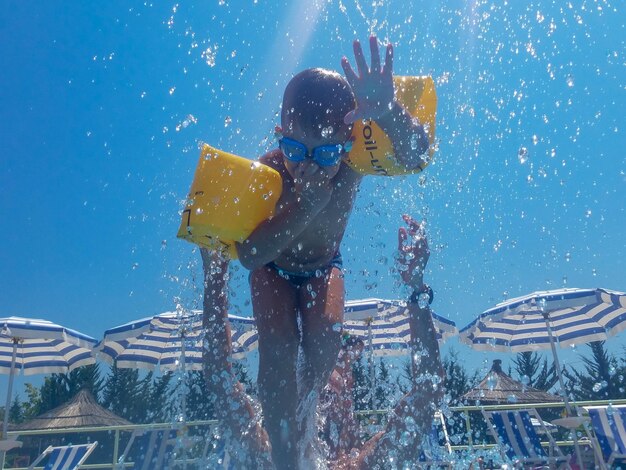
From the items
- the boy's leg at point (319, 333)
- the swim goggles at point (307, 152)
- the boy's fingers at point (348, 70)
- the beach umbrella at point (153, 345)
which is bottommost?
the boy's leg at point (319, 333)

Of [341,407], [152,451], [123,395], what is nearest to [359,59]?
[341,407]

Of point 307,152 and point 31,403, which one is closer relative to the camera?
point 307,152

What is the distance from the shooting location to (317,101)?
9.68ft

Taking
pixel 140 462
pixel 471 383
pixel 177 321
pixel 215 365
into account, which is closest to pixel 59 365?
pixel 177 321

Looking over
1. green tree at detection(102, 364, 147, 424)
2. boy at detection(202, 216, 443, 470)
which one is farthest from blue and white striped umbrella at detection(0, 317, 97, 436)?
green tree at detection(102, 364, 147, 424)

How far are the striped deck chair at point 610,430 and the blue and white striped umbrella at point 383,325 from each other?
6.78ft

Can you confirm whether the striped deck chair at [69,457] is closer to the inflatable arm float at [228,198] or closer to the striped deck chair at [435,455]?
the striped deck chair at [435,455]

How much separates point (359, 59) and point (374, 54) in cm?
7

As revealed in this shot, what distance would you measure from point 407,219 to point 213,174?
1049 millimetres

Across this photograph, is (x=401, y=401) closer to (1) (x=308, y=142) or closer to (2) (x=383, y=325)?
(1) (x=308, y=142)

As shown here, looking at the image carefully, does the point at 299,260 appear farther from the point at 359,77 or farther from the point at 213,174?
the point at 359,77

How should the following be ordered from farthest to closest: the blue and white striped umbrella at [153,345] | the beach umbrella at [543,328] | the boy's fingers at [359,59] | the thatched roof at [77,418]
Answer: the thatched roof at [77,418]
the beach umbrella at [543,328]
the blue and white striped umbrella at [153,345]
the boy's fingers at [359,59]

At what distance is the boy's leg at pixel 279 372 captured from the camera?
2584mm

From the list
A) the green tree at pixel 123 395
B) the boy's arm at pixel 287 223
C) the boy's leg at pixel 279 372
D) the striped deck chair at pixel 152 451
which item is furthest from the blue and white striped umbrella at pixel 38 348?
the green tree at pixel 123 395
